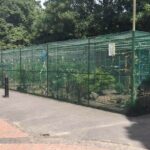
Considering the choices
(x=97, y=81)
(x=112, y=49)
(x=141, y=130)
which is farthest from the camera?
(x=97, y=81)

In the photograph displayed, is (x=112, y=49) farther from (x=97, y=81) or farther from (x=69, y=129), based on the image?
(x=69, y=129)

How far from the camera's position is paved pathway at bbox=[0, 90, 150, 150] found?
11.3 meters

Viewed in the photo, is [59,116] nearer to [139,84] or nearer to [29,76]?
[139,84]

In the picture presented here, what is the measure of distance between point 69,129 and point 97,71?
430 centimetres

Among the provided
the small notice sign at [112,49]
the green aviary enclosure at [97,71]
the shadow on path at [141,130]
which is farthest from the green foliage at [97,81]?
the shadow on path at [141,130]

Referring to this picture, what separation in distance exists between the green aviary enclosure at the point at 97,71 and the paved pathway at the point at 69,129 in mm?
685

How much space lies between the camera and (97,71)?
17344mm

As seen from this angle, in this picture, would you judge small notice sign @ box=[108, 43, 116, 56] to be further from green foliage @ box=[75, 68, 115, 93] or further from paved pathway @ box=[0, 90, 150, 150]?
paved pathway @ box=[0, 90, 150, 150]

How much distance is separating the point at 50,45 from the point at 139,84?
293 inches

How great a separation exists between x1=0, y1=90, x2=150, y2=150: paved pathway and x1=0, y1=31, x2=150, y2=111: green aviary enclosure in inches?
27.0

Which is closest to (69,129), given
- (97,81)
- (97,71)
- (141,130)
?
(141,130)

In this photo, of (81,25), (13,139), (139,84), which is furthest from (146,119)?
(81,25)

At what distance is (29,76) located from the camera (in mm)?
25281

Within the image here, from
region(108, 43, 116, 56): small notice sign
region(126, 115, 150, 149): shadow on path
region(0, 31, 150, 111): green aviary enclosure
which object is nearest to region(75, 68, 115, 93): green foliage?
region(0, 31, 150, 111): green aviary enclosure
